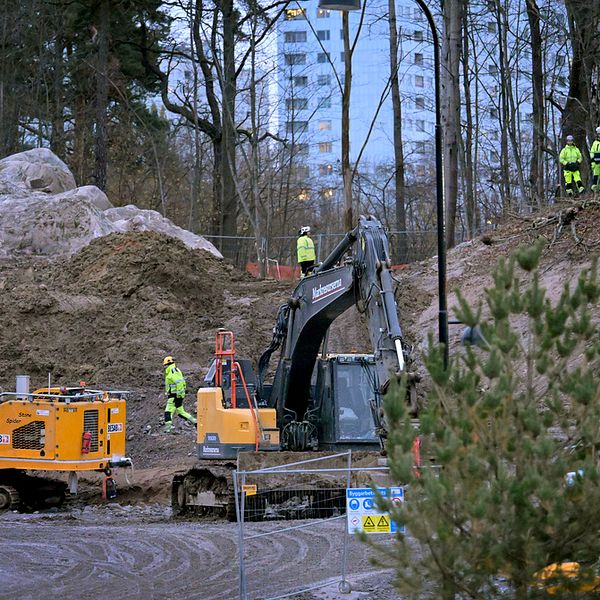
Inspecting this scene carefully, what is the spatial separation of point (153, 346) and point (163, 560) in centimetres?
1498

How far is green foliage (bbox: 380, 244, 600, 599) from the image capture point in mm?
6031

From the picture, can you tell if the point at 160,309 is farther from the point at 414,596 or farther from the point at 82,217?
the point at 414,596

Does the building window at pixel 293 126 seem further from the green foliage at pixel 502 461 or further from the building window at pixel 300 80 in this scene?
the green foliage at pixel 502 461

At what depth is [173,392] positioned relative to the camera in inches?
912

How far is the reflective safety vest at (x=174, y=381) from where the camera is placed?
902 inches

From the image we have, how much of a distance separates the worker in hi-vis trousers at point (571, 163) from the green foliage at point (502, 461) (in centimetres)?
2099

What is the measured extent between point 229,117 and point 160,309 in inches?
673

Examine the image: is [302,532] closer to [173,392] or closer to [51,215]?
[173,392]

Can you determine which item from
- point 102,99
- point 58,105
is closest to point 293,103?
point 58,105

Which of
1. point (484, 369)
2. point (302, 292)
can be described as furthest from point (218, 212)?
point (484, 369)

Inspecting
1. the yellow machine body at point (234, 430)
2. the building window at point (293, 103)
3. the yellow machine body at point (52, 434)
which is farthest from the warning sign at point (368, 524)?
the building window at point (293, 103)

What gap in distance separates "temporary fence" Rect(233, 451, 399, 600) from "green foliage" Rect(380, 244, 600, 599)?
438cm

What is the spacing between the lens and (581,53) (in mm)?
32625

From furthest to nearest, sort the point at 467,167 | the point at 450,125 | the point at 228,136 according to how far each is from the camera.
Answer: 1. the point at 228,136
2. the point at 467,167
3. the point at 450,125
